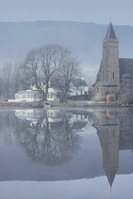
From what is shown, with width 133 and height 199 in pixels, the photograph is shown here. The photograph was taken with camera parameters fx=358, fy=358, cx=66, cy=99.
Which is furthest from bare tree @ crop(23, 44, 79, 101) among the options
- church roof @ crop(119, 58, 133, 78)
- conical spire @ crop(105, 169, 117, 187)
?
conical spire @ crop(105, 169, 117, 187)

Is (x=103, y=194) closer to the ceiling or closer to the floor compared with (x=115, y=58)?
closer to the floor

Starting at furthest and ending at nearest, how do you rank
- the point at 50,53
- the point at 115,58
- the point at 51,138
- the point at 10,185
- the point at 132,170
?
the point at 115,58, the point at 50,53, the point at 51,138, the point at 132,170, the point at 10,185

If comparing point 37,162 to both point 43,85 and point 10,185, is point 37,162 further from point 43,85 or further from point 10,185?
point 43,85

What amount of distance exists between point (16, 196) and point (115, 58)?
89.9 metres

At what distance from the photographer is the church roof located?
9594 centimetres

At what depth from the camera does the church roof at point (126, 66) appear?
95938mm

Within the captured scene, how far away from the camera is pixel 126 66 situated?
98.8 metres

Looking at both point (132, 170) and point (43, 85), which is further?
point (43, 85)

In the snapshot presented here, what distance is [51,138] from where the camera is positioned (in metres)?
13.8

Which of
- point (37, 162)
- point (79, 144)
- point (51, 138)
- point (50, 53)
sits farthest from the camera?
point (50, 53)

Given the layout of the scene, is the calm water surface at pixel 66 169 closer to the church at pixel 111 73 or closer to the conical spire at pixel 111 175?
the conical spire at pixel 111 175

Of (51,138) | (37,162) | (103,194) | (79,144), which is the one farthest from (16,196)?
(51,138)

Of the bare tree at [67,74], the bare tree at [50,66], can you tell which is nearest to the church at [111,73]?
the bare tree at [67,74]

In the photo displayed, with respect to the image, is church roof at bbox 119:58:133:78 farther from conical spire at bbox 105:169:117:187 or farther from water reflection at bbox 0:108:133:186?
conical spire at bbox 105:169:117:187
